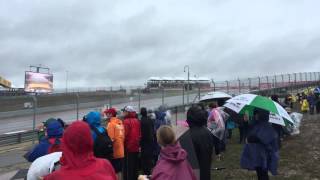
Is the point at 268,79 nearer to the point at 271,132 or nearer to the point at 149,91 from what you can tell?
the point at 149,91

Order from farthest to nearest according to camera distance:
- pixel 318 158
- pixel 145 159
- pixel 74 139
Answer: pixel 318 158 → pixel 145 159 → pixel 74 139

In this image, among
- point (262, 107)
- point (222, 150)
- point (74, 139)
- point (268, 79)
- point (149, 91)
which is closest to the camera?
point (74, 139)

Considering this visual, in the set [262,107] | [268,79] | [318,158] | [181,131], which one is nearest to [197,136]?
[181,131]

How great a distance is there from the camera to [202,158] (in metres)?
7.46

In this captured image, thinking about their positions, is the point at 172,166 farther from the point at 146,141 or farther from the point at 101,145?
the point at 146,141

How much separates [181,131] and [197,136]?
0.31m

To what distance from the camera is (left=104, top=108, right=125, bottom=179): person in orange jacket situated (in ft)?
30.3

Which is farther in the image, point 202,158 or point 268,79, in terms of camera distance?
point 268,79

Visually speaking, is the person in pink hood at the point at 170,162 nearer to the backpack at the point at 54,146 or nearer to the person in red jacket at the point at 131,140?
the backpack at the point at 54,146

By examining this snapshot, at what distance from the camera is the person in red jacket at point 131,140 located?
10391 millimetres

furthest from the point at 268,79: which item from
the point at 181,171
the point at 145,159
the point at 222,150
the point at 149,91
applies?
the point at 181,171

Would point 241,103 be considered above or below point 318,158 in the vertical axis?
above

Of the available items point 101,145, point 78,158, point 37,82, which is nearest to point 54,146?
point 101,145

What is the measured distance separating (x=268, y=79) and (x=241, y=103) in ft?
145
